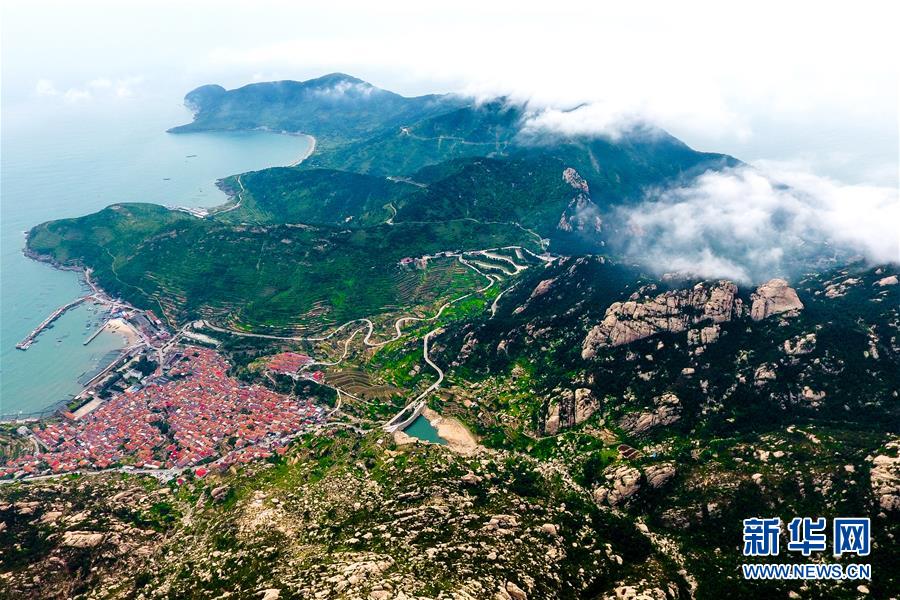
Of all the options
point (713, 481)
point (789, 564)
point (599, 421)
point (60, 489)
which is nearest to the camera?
point (789, 564)

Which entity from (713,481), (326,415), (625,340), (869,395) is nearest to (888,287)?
(869,395)

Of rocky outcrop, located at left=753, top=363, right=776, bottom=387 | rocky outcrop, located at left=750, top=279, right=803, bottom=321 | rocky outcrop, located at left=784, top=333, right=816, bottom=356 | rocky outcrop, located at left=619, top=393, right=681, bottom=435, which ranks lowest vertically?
rocky outcrop, located at left=619, top=393, right=681, bottom=435

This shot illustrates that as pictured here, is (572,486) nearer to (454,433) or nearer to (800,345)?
(454,433)

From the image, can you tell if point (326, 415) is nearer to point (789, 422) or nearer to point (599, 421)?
point (599, 421)
